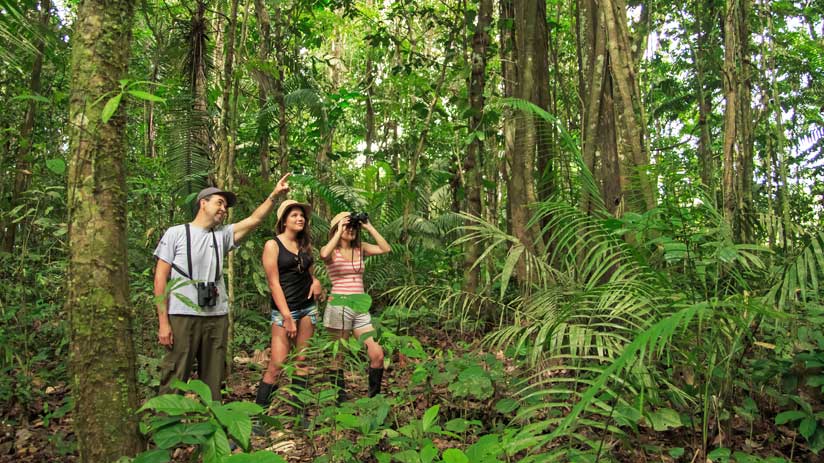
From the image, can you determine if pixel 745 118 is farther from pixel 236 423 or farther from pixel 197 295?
pixel 236 423

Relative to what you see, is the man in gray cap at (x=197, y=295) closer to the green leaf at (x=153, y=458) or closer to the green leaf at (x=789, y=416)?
the green leaf at (x=153, y=458)

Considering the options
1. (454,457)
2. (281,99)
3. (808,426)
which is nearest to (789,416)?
(808,426)

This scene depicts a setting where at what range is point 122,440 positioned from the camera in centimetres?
244

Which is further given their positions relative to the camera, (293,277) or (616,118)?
(616,118)

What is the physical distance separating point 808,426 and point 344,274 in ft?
9.22

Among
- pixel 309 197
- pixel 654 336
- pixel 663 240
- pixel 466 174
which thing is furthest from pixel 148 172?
pixel 654 336

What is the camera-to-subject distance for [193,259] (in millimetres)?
3484

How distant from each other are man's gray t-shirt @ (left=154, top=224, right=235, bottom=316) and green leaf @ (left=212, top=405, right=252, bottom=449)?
4.70 ft

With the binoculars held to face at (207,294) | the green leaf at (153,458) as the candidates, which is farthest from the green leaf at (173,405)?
the binoculars held to face at (207,294)

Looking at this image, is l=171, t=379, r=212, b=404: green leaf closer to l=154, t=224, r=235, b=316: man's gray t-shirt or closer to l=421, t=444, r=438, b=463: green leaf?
l=421, t=444, r=438, b=463: green leaf

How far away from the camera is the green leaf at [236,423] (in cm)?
200

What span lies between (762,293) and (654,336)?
2056mm

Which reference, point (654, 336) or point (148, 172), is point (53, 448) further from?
point (148, 172)

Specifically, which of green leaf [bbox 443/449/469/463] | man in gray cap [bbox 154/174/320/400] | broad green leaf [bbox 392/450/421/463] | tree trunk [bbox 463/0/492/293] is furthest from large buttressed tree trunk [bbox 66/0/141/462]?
tree trunk [bbox 463/0/492/293]
